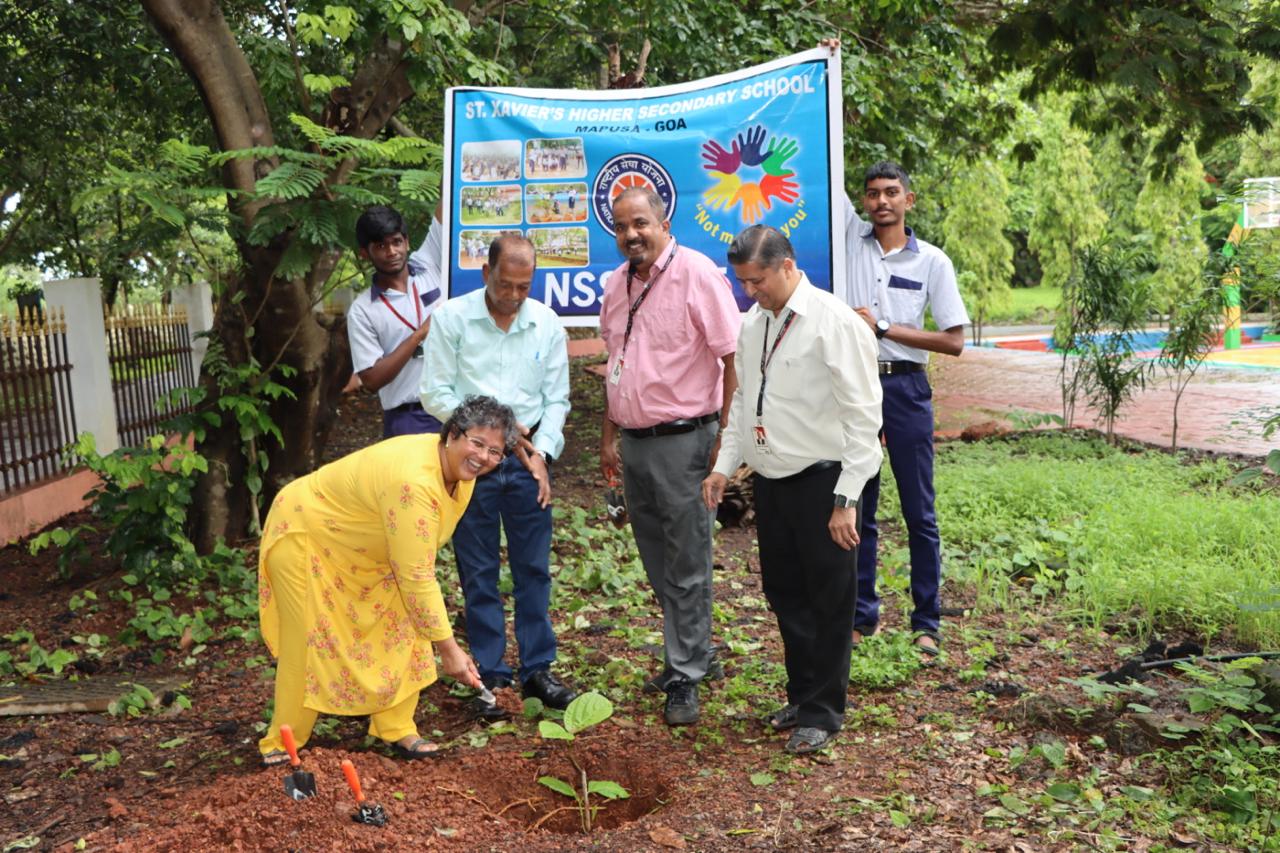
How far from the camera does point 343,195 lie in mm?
5715

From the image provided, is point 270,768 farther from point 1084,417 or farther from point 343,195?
point 1084,417

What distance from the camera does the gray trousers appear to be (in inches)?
175

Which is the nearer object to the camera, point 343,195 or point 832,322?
point 832,322

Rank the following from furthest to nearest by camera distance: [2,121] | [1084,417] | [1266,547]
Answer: [1084,417] → [2,121] → [1266,547]

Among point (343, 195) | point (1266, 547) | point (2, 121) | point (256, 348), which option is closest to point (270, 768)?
point (343, 195)

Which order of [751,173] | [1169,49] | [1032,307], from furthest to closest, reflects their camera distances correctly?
[1032,307] → [1169,49] → [751,173]

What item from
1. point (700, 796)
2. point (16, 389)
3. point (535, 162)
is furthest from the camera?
point (16, 389)

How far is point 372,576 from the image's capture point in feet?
13.4

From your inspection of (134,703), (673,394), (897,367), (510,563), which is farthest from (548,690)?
(897,367)

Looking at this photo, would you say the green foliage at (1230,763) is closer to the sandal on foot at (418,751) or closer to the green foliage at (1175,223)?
the sandal on foot at (418,751)

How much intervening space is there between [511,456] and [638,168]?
1.81 metres

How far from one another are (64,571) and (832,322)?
5369 millimetres

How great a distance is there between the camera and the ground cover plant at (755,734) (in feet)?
11.6

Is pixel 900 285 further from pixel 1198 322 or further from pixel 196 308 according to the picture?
pixel 196 308
